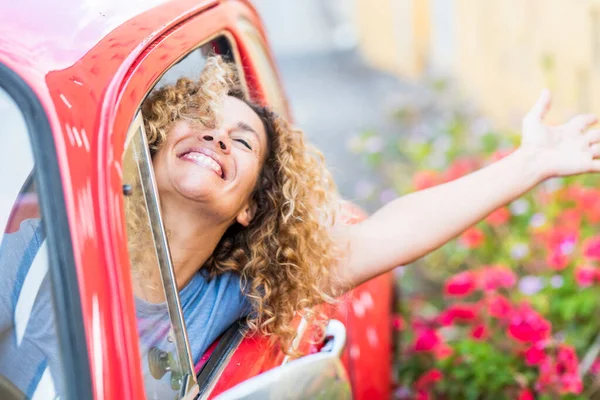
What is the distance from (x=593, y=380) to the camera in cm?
327

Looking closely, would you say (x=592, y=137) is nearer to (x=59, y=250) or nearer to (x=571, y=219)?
(x=59, y=250)

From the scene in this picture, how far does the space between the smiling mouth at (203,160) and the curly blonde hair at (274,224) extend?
64mm

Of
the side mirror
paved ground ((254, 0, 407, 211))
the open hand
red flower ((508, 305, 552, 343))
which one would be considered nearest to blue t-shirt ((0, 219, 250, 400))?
the side mirror

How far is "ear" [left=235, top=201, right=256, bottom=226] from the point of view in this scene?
6.77 ft

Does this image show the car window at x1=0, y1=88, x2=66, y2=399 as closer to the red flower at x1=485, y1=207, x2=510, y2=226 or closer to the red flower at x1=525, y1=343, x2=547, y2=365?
the red flower at x1=525, y1=343, x2=547, y2=365

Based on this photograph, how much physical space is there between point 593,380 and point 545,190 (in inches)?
53.2

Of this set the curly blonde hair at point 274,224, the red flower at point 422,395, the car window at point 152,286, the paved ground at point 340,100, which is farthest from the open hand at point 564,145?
the paved ground at point 340,100

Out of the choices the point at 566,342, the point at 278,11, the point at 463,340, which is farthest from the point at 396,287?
the point at 278,11

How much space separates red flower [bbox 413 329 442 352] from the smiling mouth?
1.59 meters

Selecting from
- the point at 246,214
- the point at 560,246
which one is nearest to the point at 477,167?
the point at 560,246

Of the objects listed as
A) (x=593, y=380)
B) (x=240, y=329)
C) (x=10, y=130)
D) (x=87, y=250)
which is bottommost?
(x=593, y=380)

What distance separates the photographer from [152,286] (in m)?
1.50

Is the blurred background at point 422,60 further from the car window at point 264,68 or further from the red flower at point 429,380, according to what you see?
the red flower at point 429,380

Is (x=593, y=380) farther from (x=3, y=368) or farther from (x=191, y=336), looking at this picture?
(x=3, y=368)
